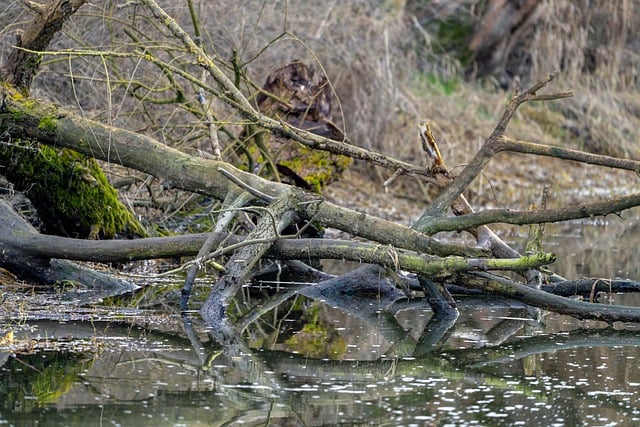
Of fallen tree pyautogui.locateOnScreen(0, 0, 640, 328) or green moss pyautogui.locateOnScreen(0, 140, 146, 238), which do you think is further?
green moss pyautogui.locateOnScreen(0, 140, 146, 238)

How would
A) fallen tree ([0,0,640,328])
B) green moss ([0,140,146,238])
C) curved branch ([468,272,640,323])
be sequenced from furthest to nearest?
green moss ([0,140,146,238])
fallen tree ([0,0,640,328])
curved branch ([468,272,640,323])

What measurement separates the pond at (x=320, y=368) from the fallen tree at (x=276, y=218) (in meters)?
0.27

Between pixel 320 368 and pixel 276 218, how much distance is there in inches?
68.3

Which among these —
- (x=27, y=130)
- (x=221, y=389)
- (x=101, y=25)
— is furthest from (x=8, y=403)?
(x=101, y=25)

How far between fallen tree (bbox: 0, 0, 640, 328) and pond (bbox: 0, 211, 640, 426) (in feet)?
0.88

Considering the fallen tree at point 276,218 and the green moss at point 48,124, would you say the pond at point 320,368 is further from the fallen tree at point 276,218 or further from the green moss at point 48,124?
the green moss at point 48,124

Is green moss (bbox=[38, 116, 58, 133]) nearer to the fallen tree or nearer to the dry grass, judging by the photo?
the fallen tree

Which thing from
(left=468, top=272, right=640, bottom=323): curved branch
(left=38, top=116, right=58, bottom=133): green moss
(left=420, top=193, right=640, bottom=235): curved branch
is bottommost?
(left=468, top=272, right=640, bottom=323): curved branch

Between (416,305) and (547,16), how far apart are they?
10209 mm

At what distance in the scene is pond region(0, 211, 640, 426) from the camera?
461cm

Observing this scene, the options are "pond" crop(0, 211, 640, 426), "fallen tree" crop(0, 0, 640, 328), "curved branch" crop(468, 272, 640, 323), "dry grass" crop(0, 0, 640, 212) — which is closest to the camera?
"pond" crop(0, 211, 640, 426)

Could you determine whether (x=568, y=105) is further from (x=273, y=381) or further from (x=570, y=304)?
(x=273, y=381)

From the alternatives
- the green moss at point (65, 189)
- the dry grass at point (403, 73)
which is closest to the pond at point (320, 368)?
the green moss at point (65, 189)

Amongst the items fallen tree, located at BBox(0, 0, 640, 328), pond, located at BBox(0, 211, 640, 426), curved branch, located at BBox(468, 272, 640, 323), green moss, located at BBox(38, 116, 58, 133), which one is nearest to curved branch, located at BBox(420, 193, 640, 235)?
fallen tree, located at BBox(0, 0, 640, 328)
